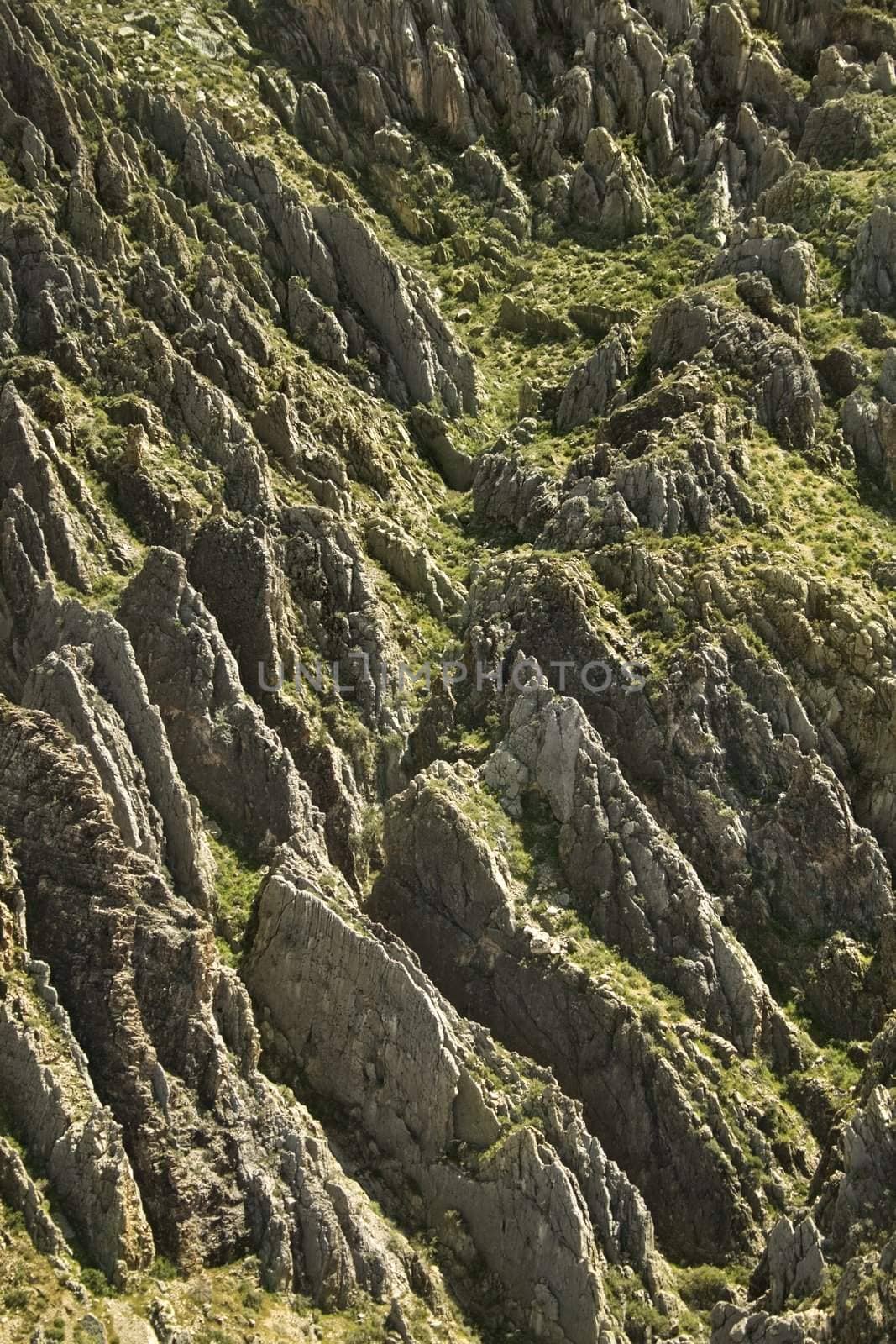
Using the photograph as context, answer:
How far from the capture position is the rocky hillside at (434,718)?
53750 mm

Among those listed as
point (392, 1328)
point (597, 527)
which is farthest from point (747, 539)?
point (392, 1328)

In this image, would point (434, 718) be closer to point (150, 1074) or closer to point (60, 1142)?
point (150, 1074)

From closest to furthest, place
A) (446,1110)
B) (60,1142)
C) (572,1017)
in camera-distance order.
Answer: (60,1142)
(446,1110)
(572,1017)

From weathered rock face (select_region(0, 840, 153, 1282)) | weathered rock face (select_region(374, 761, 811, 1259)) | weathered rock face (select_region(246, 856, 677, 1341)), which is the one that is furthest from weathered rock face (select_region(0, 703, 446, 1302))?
weathered rock face (select_region(374, 761, 811, 1259))

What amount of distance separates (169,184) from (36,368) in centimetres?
1408

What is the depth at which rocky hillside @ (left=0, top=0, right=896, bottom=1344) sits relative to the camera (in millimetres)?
53750

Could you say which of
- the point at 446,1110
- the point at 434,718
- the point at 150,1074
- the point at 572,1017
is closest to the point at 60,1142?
the point at 150,1074

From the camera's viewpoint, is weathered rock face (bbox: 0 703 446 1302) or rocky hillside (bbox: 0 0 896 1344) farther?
rocky hillside (bbox: 0 0 896 1344)

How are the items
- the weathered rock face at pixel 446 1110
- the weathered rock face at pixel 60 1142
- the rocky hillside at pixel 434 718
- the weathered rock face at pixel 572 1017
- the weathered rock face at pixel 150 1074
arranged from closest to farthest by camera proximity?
1. the weathered rock face at pixel 60 1142
2. the weathered rock face at pixel 150 1074
3. the rocky hillside at pixel 434 718
4. the weathered rock face at pixel 446 1110
5. the weathered rock face at pixel 572 1017

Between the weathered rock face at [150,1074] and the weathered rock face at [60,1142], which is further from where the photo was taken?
the weathered rock face at [150,1074]

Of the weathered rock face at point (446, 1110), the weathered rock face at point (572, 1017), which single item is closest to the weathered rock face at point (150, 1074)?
the weathered rock face at point (446, 1110)

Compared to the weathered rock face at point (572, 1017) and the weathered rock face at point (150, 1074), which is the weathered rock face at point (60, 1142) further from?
the weathered rock face at point (572, 1017)

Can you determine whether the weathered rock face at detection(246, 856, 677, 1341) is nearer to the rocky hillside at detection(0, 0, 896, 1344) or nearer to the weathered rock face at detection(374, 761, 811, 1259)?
the rocky hillside at detection(0, 0, 896, 1344)

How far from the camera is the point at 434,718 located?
6725cm
